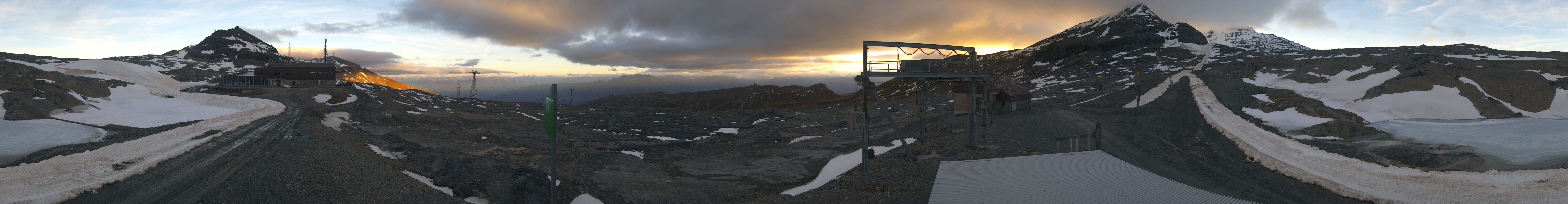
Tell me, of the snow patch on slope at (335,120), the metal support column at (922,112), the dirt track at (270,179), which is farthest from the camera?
the snow patch on slope at (335,120)

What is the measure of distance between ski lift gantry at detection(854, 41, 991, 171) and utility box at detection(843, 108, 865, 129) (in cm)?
5

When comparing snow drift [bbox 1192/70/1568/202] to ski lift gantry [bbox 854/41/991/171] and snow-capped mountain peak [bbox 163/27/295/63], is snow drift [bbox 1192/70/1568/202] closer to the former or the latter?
ski lift gantry [bbox 854/41/991/171]

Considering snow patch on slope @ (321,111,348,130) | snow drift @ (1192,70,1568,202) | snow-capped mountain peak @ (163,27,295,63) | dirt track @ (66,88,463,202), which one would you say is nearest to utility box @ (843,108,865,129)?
dirt track @ (66,88,463,202)

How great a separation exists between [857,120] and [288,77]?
114m

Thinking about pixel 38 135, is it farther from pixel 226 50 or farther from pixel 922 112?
pixel 226 50

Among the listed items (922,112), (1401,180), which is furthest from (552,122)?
(1401,180)

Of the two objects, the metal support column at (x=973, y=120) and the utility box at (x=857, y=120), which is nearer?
the utility box at (x=857, y=120)

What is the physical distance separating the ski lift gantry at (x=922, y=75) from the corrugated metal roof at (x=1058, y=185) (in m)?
4.33

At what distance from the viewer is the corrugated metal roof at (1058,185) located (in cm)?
1266

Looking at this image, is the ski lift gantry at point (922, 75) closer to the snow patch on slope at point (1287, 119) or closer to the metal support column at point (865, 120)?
the metal support column at point (865, 120)

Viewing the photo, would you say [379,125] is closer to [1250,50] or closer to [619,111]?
[619,111]

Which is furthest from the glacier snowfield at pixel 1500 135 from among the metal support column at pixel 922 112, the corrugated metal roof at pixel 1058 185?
the metal support column at pixel 922 112

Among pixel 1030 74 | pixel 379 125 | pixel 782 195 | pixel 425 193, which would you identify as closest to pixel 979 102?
pixel 782 195

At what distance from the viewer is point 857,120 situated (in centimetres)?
2009
